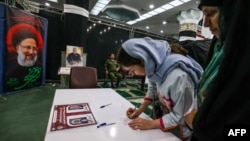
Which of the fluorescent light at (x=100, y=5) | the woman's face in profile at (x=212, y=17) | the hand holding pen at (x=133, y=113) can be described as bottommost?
the hand holding pen at (x=133, y=113)

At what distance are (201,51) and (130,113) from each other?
54.2 inches

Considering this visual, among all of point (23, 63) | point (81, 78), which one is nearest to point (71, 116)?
point (81, 78)

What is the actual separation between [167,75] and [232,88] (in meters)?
0.64

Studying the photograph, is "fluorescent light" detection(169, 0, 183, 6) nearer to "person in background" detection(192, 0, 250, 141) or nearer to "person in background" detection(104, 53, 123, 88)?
"person in background" detection(104, 53, 123, 88)

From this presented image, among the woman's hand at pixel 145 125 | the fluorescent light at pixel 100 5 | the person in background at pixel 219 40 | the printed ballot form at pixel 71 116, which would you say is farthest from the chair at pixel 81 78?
the fluorescent light at pixel 100 5

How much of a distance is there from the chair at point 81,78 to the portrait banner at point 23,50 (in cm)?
191

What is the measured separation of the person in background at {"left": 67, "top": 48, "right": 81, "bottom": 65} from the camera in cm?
484

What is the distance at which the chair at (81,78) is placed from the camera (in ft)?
8.29

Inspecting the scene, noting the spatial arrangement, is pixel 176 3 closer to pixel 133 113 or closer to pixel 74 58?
pixel 74 58

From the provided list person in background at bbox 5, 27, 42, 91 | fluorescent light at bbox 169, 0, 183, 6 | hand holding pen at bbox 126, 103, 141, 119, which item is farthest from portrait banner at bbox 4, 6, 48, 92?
fluorescent light at bbox 169, 0, 183, 6

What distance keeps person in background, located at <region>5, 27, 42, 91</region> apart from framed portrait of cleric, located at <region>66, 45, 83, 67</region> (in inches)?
33.0

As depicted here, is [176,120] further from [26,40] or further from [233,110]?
[26,40]

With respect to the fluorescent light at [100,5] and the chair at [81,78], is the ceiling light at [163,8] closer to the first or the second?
the fluorescent light at [100,5]

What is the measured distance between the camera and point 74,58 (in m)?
4.91
